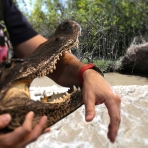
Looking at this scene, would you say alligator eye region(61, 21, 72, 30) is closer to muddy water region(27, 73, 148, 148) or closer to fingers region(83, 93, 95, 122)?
fingers region(83, 93, 95, 122)

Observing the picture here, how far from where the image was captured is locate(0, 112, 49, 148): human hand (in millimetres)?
665

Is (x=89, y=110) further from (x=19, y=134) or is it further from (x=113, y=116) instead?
(x=19, y=134)

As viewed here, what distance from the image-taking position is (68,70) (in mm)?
1127

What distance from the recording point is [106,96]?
929 mm

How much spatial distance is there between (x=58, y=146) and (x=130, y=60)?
4.08 m


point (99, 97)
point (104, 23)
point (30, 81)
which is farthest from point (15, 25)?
point (104, 23)

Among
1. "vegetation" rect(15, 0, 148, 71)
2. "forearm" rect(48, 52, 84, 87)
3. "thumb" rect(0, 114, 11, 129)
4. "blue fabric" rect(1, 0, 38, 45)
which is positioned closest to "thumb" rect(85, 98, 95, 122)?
"forearm" rect(48, 52, 84, 87)

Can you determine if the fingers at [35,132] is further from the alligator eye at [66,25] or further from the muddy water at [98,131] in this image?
the muddy water at [98,131]

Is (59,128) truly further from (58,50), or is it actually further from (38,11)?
(38,11)

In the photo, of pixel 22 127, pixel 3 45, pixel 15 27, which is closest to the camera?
pixel 22 127

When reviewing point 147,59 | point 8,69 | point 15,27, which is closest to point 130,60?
point 147,59

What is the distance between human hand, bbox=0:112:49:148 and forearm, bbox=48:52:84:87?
409 mm

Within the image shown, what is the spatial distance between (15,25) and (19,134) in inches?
28.8

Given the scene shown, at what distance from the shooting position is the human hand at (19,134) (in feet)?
2.18
